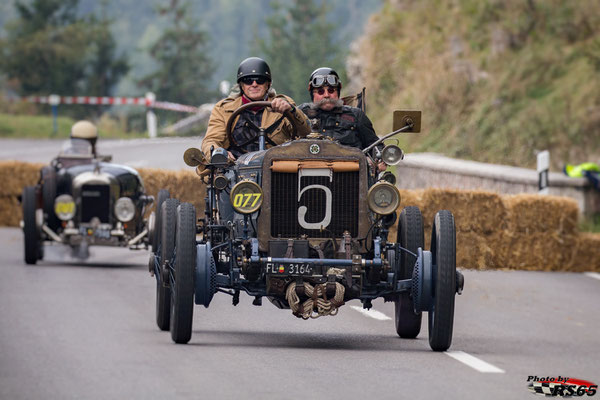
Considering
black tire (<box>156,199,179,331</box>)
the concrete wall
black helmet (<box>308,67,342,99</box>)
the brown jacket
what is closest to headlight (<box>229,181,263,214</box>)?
black tire (<box>156,199,179,331</box>)

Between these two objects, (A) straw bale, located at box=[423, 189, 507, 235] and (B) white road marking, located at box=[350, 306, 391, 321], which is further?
(A) straw bale, located at box=[423, 189, 507, 235]

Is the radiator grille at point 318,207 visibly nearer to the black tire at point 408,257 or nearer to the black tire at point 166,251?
the black tire at point 408,257

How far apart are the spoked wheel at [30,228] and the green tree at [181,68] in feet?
176

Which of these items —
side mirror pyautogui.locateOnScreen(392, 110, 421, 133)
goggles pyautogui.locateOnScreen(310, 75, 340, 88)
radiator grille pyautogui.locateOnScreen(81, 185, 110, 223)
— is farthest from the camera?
radiator grille pyautogui.locateOnScreen(81, 185, 110, 223)

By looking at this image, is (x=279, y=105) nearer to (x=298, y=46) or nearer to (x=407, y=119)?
(x=407, y=119)

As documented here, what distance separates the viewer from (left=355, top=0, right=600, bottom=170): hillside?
95.9 feet

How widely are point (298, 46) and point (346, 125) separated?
62.3m

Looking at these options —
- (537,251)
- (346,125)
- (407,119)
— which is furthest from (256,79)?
(537,251)

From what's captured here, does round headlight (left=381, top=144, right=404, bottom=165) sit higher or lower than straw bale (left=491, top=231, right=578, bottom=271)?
higher

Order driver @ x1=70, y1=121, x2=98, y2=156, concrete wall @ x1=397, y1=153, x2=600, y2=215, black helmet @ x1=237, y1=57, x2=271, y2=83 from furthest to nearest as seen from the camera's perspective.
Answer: concrete wall @ x1=397, y1=153, x2=600, y2=215 → driver @ x1=70, y1=121, x2=98, y2=156 → black helmet @ x1=237, y1=57, x2=271, y2=83

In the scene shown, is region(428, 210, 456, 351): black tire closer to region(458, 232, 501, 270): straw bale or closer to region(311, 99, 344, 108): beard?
region(311, 99, 344, 108): beard


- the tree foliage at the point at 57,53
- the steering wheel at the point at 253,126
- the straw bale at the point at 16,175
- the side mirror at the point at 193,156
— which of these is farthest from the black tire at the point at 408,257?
the tree foliage at the point at 57,53

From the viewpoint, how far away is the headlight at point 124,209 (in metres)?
19.4

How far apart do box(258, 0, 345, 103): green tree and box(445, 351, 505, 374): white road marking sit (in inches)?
2077
